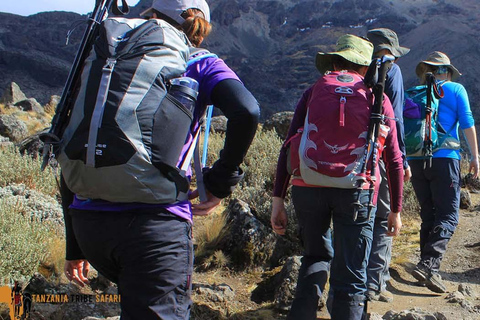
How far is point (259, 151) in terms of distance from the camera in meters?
8.05

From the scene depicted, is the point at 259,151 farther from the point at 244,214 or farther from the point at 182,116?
the point at 182,116

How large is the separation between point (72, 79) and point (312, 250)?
149 centimetres

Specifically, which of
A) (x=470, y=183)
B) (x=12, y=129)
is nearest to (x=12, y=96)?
(x=12, y=129)

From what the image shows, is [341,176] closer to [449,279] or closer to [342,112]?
[342,112]

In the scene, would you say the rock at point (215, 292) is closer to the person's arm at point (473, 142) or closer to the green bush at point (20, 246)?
the green bush at point (20, 246)

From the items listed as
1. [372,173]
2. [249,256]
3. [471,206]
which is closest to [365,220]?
[372,173]

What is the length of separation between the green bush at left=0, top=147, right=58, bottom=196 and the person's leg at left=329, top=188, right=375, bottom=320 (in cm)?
416

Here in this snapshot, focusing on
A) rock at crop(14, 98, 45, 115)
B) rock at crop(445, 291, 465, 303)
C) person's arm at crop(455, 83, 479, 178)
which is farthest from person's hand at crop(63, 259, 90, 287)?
rock at crop(14, 98, 45, 115)

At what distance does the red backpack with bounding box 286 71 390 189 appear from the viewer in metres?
2.39

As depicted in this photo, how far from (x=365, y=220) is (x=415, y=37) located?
7209 cm

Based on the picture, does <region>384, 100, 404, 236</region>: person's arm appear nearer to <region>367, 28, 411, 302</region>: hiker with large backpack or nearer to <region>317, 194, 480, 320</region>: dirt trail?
<region>367, 28, 411, 302</region>: hiker with large backpack

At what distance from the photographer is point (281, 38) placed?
306 ft

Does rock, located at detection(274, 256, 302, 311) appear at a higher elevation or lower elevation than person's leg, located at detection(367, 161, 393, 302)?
lower

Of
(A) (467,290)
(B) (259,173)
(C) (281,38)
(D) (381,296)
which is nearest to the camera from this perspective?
(D) (381,296)
